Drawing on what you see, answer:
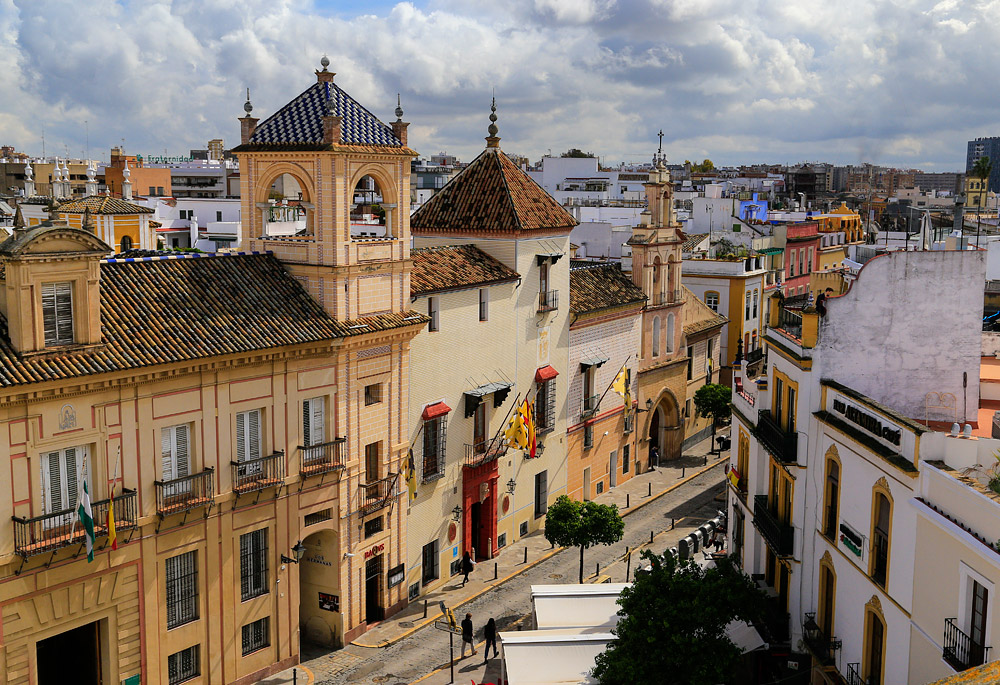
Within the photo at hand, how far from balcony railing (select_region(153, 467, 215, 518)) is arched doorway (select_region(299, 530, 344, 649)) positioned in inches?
224

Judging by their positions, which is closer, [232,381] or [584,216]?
[232,381]

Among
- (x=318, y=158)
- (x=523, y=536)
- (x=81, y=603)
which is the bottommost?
(x=523, y=536)

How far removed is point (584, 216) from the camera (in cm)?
9462

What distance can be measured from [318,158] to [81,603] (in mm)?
15012

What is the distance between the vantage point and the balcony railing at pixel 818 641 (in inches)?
1051

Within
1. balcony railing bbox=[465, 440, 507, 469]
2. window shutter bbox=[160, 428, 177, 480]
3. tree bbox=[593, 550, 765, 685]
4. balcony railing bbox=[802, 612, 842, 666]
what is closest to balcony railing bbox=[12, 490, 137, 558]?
window shutter bbox=[160, 428, 177, 480]

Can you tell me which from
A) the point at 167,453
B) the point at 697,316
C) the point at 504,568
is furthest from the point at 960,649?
the point at 697,316

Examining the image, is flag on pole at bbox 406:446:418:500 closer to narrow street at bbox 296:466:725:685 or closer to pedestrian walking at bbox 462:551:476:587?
pedestrian walking at bbox 462:551:476:587

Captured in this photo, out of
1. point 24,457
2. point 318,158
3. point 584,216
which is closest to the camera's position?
point 24,457

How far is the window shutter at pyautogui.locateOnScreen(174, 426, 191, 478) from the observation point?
28953 mm

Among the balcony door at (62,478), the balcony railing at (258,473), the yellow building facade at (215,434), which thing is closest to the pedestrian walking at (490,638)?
the yellow building facade at (215,434)

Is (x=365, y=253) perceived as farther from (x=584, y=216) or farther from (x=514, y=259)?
(x=584, y=216)

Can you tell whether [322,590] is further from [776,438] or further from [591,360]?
[591,360]

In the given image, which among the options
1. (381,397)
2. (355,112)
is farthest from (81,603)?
(355,112)
